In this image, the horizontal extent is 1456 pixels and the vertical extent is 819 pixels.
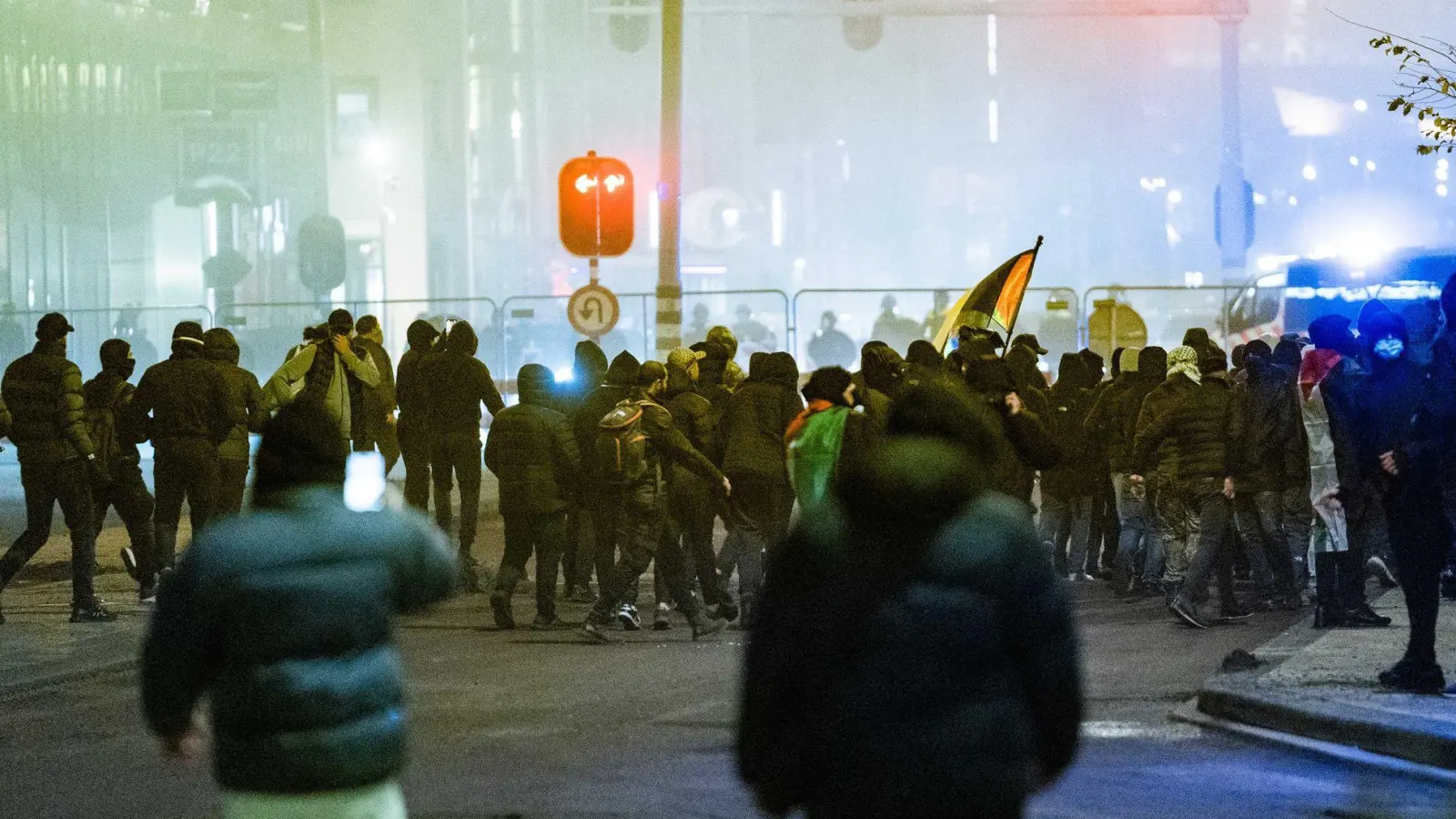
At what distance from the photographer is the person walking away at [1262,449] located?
1144 cm

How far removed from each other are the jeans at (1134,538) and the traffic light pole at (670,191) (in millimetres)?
7068

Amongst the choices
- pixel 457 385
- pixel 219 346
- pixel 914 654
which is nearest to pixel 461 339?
pixel 457 385

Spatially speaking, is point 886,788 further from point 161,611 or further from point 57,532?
point 57,532

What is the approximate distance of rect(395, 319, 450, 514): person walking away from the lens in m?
13.8

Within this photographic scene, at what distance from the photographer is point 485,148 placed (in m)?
58.3

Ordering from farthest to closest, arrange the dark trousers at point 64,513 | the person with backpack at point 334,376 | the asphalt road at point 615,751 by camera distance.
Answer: the person with backpack at point 334,376 < the dark trousers at point 64,513 < the asphalt road at point 615,751

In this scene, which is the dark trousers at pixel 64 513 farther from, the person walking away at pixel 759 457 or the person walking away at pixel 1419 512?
the person walking away at pixel 1419 512

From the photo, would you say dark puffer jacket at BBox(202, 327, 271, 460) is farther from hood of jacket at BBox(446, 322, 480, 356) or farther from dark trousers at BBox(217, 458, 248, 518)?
hood of jacket at BBox(446, 322, 480, 356)

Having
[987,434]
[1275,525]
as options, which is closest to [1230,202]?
[1275,525]

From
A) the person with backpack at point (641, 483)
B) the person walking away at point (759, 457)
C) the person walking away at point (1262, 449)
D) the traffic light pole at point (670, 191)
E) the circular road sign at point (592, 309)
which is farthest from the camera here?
the traffic light pole at point (670, 191)

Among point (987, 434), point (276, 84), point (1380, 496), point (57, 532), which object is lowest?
point (57, 532)

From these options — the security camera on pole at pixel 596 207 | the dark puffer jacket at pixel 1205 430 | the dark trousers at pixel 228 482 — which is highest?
the security camera on pole at pixel 596 207

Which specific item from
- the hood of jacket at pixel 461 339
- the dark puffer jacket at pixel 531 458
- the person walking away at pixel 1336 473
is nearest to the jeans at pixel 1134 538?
the person walking away at pixel 1336 473

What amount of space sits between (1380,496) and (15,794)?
222 inches
